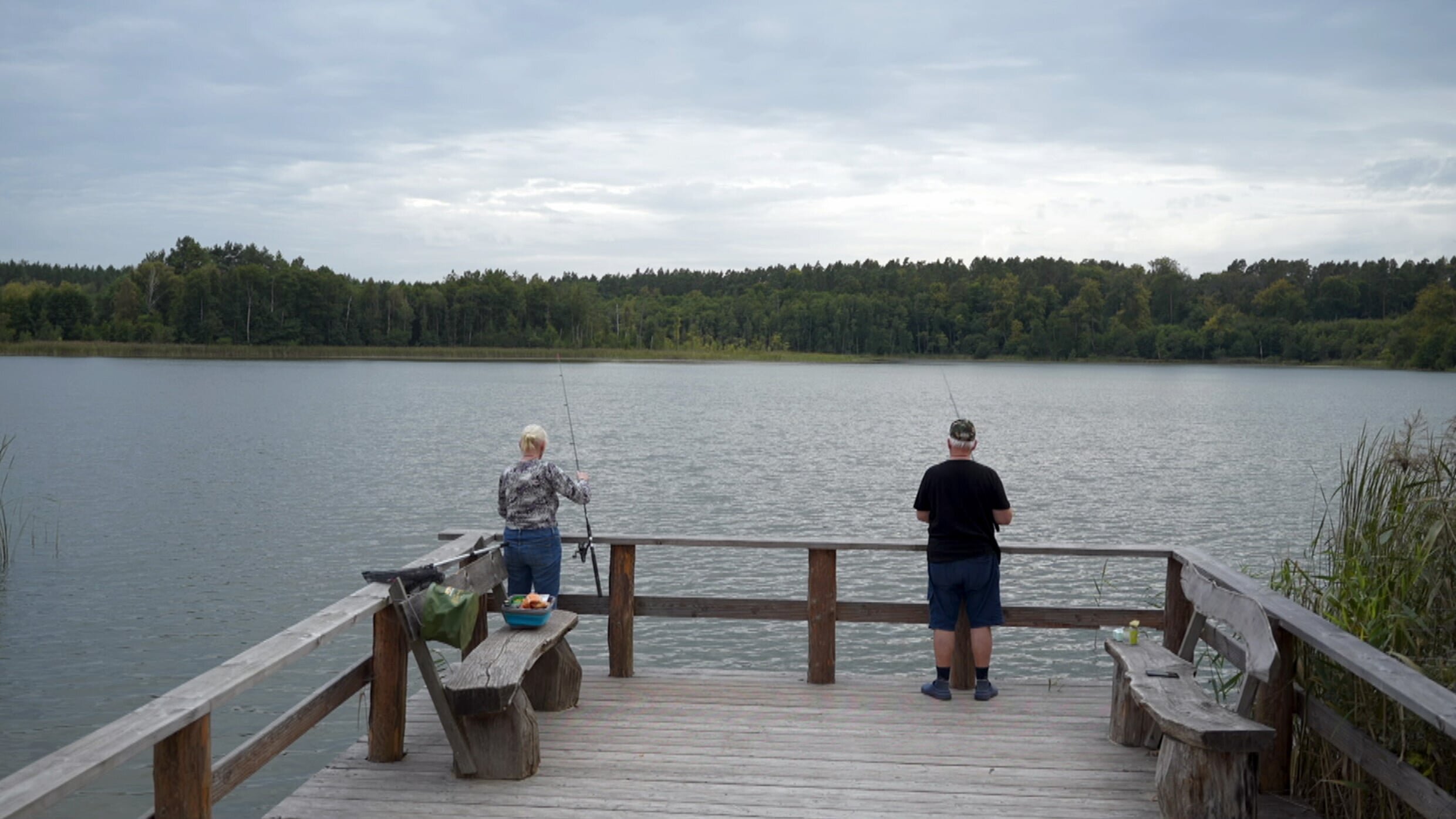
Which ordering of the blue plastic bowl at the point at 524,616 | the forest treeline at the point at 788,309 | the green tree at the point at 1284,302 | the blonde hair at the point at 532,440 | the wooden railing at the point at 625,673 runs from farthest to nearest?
the green tree at the point at 1284,302 < the forest treeline at the point at 788,309 < the blonde hair at the point at 532,440 < the blue plastic bowl at the point at 524,616 < the wooden railing at the point at 625,673

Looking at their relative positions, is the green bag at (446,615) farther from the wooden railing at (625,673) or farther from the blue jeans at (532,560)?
the blue jeans at (532,560)

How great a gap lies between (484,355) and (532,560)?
381 ft

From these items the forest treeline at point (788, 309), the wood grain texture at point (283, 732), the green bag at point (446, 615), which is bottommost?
the wood grain texture at point (283, 732)

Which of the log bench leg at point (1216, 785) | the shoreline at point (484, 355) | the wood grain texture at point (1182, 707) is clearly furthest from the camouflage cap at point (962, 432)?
the shoreline at point (484, 355)

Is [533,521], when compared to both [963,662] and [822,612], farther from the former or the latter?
[963,662]

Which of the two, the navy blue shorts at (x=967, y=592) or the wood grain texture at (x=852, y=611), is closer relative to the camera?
the navy blue shorts at (x=967, y=592)

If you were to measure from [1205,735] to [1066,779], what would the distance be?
1.00 metres

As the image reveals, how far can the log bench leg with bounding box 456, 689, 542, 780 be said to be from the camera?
15.7ft

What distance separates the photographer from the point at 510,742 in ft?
15.7

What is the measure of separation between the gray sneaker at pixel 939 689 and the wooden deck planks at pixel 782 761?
0.04 metres

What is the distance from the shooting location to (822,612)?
630cm

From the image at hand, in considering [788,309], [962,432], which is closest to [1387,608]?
[962,432]

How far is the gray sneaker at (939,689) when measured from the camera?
19.8 feet

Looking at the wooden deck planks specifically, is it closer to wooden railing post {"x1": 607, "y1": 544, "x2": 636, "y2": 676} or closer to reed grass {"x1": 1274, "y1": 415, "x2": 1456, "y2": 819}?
wooden railing post {"x1": 607, "y1": 544, "x2": 636, "y2": 676}
